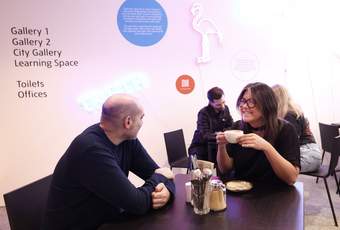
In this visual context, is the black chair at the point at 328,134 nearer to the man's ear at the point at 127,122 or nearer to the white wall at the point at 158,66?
the white wall at the point at 158,66

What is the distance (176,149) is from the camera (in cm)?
360

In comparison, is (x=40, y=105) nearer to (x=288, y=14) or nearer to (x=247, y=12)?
(x=247, y=12)

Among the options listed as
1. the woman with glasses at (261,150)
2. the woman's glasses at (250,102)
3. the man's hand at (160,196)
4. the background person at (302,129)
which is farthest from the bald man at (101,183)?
the background person at (302,129)

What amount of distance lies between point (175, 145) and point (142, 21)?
1.43 meters

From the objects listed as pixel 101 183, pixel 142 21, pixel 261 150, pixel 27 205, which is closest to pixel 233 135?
pixel 261 150

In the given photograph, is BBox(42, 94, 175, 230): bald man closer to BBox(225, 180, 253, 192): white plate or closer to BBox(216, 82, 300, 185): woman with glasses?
BBox(225, 180, 253, 192): white plate

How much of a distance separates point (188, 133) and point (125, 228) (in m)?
2.74

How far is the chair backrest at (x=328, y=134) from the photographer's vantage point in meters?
3.35

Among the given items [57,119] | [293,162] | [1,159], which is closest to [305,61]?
[293,162]

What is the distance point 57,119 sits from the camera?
366 centimetres

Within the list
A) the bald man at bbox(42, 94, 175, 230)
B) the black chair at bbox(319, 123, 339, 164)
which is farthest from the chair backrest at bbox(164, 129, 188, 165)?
the bald man at bbox(42, 94, 175, 230)

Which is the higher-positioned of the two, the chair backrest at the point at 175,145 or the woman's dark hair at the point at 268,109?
the woman's dark hair at the point at 268,109

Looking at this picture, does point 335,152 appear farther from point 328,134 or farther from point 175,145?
point 175,145

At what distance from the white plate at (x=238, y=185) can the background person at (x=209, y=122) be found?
175cm
